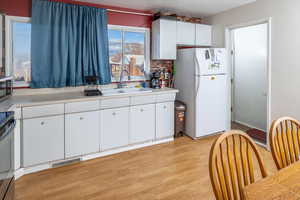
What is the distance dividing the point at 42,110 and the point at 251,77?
4138 mm

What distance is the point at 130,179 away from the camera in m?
2.54

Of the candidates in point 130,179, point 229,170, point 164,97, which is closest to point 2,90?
point 130,179

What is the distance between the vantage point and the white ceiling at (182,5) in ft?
11.2

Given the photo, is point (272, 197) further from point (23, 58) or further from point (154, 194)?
point (23, 58)

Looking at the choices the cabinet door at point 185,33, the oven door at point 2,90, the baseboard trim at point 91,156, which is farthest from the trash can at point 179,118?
the oven door at point 2,90

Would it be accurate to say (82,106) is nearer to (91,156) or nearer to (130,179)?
(91,156)

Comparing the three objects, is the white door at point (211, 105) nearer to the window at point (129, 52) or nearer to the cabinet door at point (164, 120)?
the cabinet door at point (164, 120)

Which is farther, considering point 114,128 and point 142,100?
point 142,100

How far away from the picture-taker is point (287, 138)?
1.54m

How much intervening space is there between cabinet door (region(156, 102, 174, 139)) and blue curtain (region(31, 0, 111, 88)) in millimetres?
1141

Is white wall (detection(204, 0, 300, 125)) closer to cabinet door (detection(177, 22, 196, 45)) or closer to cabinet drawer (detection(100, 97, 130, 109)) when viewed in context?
cabinet door (detection(177, 22, 196, 45))

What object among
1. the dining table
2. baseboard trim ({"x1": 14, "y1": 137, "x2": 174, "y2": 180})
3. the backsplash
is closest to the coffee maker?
the backsplash

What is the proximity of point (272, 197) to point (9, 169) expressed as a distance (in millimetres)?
1934

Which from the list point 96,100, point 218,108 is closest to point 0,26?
point 96,100
